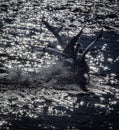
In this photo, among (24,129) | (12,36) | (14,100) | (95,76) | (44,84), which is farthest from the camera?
(12,36)

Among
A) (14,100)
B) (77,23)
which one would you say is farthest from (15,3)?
(14,100)

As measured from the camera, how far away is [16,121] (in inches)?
761

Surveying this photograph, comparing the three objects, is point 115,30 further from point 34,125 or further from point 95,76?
point 34,125

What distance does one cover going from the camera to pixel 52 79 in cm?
2434

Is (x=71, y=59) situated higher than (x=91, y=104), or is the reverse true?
(x=71, y=59)

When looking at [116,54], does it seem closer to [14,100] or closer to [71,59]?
[71,59]

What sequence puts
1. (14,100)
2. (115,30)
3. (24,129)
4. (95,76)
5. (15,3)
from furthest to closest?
1. (15,3)
2. (115,30)
3. (95,76)
4. (14,100)
5. (24,129)

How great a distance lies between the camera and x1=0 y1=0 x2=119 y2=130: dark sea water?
1984cm

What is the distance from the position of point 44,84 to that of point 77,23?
16.4m

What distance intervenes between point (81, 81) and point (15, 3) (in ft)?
82.4

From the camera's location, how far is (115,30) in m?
37.4

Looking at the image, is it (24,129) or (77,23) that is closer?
(24,129)

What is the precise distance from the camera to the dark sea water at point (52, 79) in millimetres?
19844

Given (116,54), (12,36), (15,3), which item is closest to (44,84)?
(116,54)
